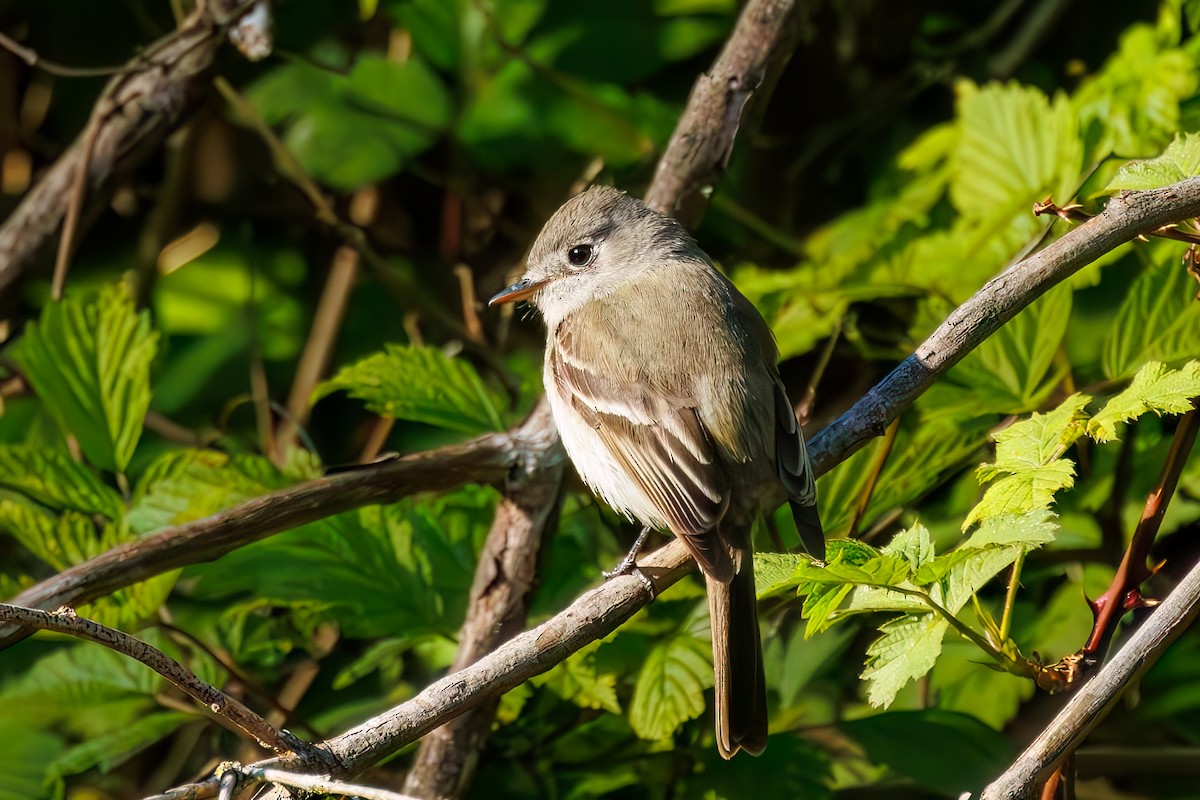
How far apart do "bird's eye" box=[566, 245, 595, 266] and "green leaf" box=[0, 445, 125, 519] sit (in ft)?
5.03

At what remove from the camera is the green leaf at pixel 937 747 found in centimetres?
290

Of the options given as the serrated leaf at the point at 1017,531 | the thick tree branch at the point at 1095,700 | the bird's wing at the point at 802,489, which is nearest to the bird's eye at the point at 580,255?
the bird's wing at the point at 802,489

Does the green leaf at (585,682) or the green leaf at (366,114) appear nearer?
the green leaf at (585,682)

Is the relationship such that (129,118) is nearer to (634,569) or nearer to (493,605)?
(493,605)

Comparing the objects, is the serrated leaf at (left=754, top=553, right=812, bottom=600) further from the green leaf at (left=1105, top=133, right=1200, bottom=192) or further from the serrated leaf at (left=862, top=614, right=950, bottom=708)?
the green leaf at (left=1105, top=133, right=1200, bottom=192)

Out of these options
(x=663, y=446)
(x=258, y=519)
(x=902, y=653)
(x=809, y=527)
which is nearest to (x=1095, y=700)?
(x=902, y=653)

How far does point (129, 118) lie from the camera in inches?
158

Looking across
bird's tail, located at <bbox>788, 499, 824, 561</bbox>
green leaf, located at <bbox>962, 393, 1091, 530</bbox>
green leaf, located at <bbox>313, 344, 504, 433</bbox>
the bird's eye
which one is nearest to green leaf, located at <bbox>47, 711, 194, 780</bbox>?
green leaf, located at <bbox>313, 344, 504, 433</bbox>

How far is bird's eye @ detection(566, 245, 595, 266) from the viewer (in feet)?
12.5

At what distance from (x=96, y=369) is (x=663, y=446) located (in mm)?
1609

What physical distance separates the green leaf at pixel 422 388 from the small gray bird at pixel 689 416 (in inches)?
8.3

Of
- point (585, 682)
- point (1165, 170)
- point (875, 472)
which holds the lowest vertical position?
point (585, 682)

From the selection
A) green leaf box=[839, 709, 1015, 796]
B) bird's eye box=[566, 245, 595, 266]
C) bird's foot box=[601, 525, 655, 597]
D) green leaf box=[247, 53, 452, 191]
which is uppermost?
green leaf box=[247, 53, 452, 191]

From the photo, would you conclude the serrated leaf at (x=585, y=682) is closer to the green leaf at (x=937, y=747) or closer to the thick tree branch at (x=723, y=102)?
the green leaf at (x=937, y=747)
